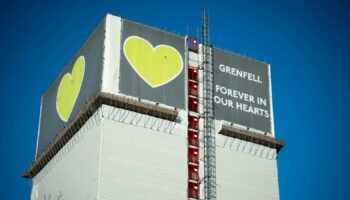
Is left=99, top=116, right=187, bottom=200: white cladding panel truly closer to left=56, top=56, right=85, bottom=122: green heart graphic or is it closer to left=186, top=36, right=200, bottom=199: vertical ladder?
left=186, top=36, right=200, bottom=199: vertical ladder

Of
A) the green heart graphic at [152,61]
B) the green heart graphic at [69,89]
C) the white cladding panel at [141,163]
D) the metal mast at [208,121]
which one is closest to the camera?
the white cladding panel at [141,163]

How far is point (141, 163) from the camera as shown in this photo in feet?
353

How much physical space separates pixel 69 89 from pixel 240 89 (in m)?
27.8

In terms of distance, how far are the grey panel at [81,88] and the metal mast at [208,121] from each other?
1750 centimetres

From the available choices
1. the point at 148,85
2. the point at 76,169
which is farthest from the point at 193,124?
the point at 76,169

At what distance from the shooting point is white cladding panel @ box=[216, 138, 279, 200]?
114625 mm

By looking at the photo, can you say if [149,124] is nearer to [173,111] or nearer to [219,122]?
[173,111]

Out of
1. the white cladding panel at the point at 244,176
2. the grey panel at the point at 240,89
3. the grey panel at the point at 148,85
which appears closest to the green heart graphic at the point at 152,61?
the grey panel at the point at 148,85

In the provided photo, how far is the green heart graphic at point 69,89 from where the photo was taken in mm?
121188

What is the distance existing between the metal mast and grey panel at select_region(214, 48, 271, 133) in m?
1.50

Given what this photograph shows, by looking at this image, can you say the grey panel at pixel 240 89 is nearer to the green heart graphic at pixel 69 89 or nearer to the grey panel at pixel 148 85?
the grey panel at pixel 148 85

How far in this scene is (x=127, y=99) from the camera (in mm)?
110688

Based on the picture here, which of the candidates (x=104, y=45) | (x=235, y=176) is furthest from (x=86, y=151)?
(x=235, y=176)

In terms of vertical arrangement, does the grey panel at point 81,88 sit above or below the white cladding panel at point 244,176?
above
